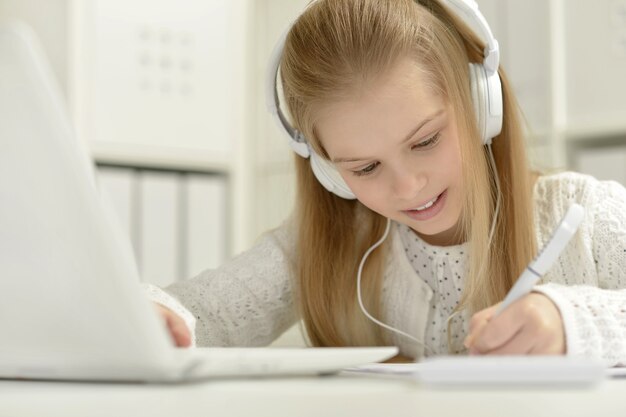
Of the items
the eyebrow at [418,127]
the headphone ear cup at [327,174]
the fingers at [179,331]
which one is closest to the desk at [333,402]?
the fingers at [179,331]

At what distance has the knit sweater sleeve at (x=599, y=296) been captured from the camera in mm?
605

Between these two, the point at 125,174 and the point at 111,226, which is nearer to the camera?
the point at 111,226

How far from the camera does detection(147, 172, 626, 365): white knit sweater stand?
98cm

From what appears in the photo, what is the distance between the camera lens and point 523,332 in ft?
1.86

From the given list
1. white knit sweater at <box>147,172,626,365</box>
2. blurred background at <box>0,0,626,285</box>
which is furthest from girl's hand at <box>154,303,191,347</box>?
blurred background at <box>0,0,626,285</box>

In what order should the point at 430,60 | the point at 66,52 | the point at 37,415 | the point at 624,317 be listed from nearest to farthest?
the point at 37,415, the point at 624,317, the point at 430,60, the point at 66,52

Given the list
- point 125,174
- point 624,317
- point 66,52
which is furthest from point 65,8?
point 624,317

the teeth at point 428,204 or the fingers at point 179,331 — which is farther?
the teeth at point 428,204

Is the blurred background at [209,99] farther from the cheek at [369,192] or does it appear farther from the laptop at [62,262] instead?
the laptop at [62,262]

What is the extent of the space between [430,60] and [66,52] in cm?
141

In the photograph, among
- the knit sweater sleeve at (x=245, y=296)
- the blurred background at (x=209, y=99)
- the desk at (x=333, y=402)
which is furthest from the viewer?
the blurred background at (x=209, y=99)

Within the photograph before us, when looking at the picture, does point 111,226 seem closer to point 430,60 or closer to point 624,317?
point 624,317

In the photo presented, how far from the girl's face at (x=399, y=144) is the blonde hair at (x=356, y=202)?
0.01 metres

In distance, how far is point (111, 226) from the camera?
14.8 inches
